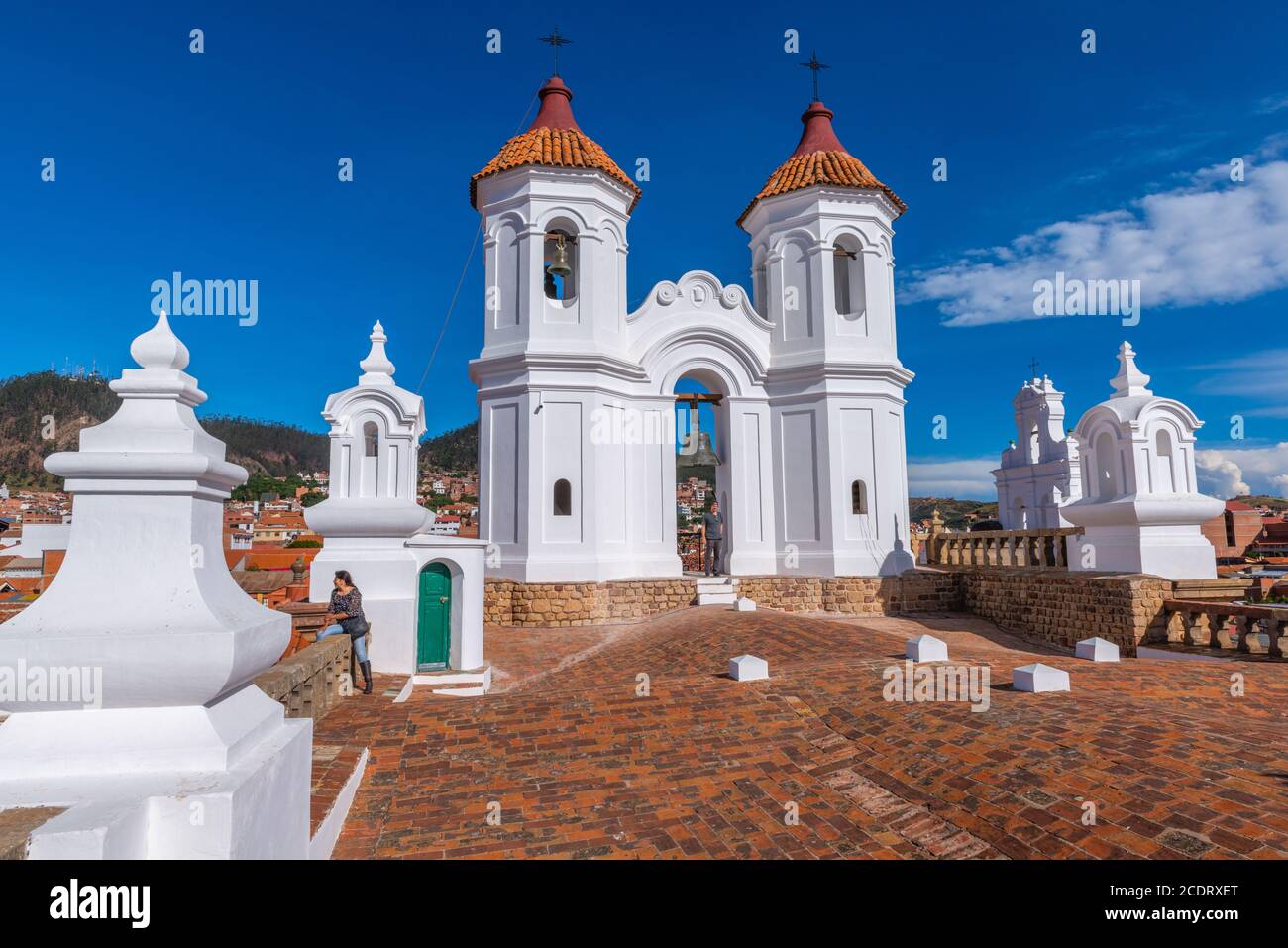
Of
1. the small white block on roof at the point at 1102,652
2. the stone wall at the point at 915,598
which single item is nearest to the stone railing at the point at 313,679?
the stone wall at the point at 915,598

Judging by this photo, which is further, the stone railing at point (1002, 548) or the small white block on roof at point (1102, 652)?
the stone railing at point (1002, 548)

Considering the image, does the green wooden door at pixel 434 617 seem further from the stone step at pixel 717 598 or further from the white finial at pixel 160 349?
the stone step at pixel 717 598

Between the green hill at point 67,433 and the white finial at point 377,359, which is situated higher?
the green hill at point 67,433

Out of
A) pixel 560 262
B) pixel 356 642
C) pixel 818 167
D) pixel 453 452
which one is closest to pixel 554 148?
pixel 560 262

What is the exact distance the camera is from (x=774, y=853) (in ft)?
12.4

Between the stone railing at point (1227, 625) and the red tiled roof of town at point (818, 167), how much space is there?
11263 millimetres

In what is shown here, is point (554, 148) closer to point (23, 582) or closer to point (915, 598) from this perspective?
point (915, 598)

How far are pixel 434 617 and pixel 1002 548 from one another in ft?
39.7

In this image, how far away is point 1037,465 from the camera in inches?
1014

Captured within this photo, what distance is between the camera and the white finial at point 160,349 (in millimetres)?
2713

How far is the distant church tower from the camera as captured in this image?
2469cm

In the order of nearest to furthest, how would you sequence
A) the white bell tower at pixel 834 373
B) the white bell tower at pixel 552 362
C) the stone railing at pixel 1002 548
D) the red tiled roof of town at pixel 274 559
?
the stone railing at pixel 1002 548
the white bell tower at pixel 552 362
the white bell tower at pixel 834 373
the red tiled roof of town at pixel 274 559

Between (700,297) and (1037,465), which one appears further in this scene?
(1037,465)

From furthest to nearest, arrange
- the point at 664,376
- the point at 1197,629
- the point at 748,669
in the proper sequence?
the point at 664,376 → the point at 1197,629 → the point at 748,669
